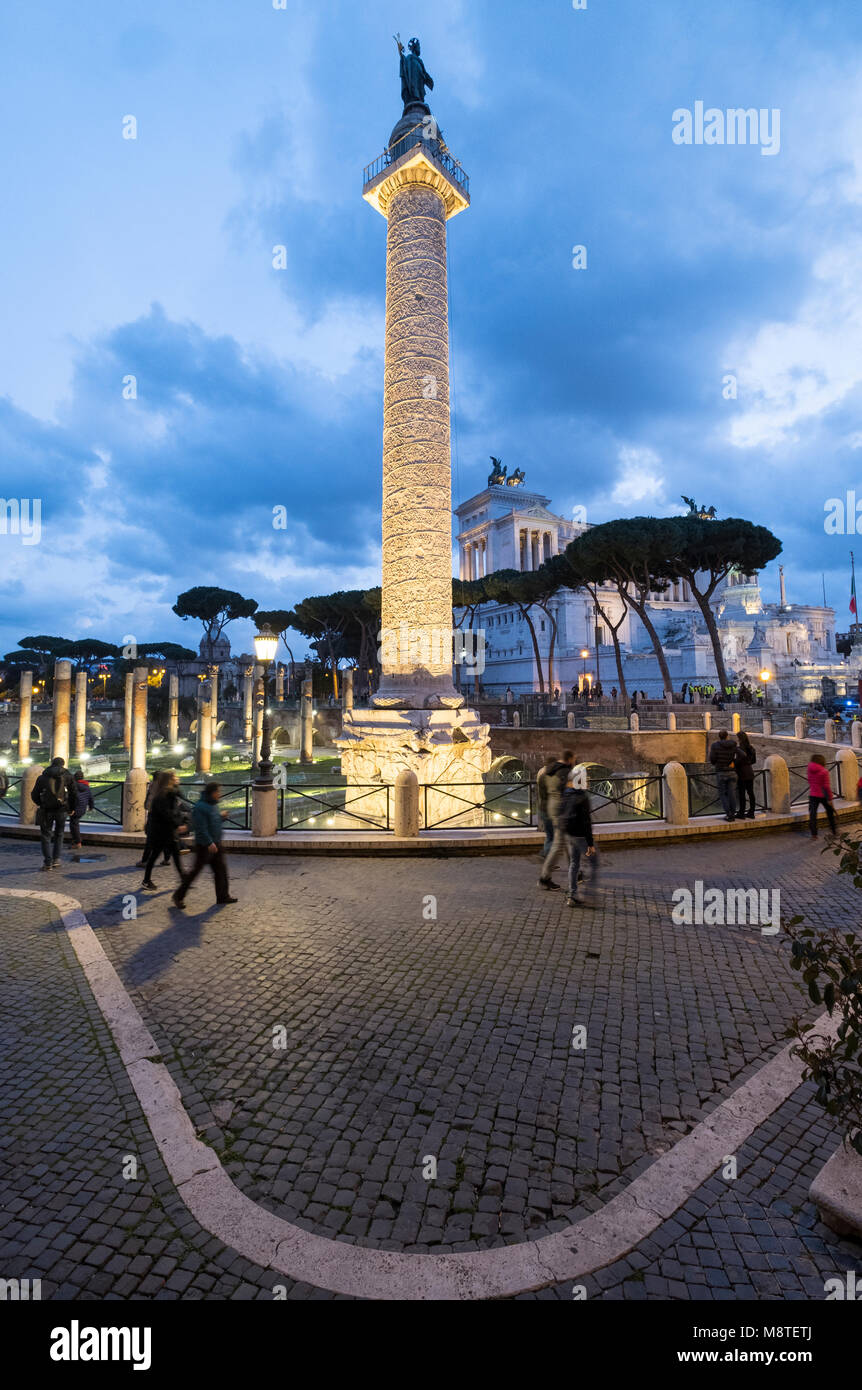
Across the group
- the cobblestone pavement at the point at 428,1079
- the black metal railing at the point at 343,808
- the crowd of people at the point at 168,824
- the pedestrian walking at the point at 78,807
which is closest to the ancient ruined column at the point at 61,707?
the black metal railing at the point at 343,808

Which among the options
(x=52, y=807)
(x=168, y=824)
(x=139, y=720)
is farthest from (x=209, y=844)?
(x=139, y=720)

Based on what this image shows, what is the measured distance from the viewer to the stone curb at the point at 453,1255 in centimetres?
236

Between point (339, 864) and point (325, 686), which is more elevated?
point (325, 686)

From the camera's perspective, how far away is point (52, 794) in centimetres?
858

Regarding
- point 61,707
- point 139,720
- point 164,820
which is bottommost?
point 164,820

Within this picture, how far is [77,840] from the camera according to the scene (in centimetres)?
1000

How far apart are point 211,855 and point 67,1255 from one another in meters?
4.73

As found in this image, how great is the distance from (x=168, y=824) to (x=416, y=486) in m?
11.2

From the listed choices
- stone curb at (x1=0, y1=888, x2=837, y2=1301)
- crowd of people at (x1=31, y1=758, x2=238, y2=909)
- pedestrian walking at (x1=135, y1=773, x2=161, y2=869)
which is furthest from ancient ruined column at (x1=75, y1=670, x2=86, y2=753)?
stone curb at (x1=0, y1=888, x2=837, y2=1301)

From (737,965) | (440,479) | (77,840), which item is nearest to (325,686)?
(440,479)

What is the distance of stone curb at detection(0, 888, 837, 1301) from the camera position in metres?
2.36

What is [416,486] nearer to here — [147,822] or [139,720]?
[147,822]

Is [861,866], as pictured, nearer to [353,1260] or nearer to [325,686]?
[353,1260]
